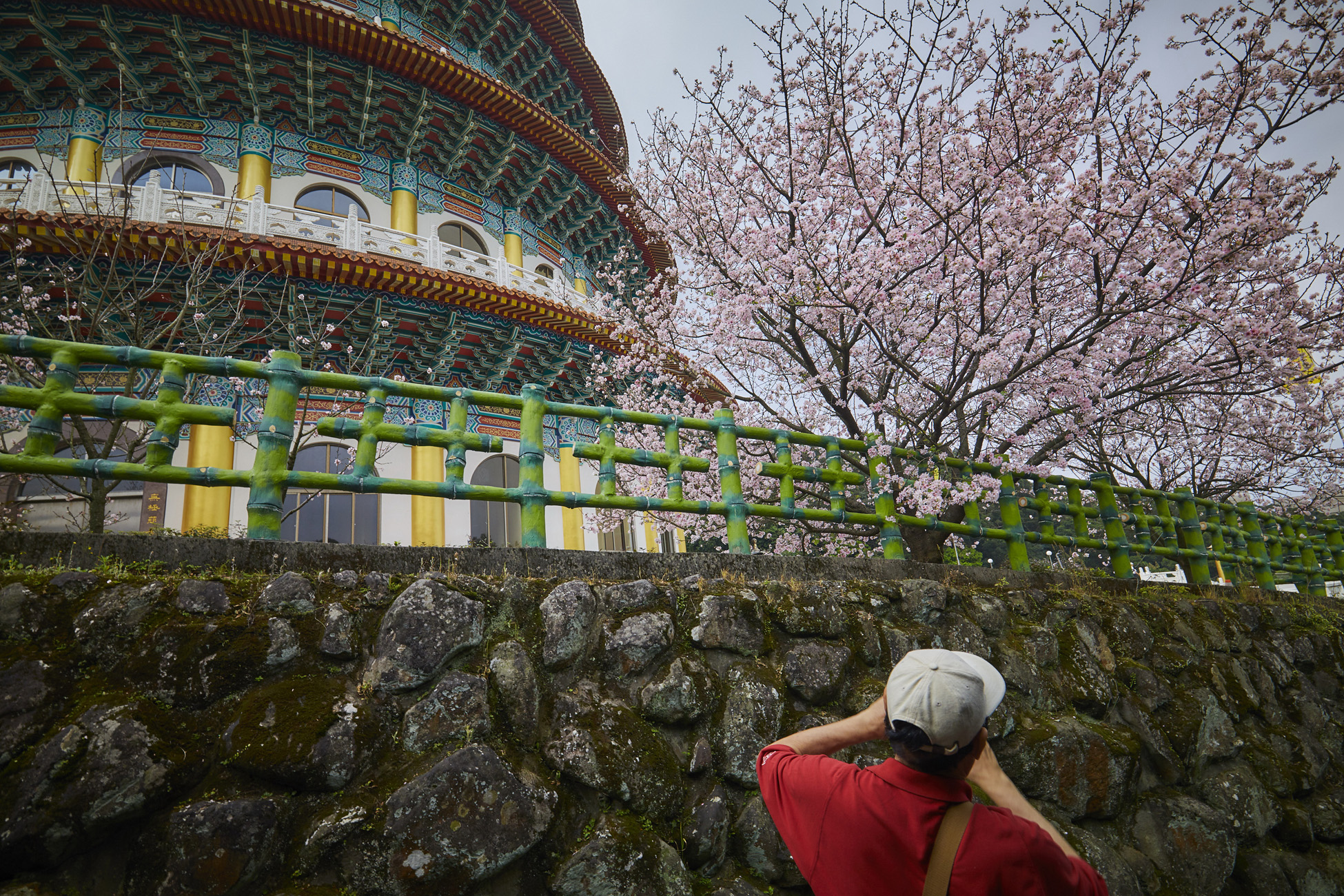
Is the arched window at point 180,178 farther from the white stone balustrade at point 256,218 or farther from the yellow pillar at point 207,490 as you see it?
the yellow pillar at point 207,490

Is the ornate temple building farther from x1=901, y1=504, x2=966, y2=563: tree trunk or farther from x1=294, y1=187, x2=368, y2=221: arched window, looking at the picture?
x1=901, y1=504, x2=966, y2=563: tree trunk

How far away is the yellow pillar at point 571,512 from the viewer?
12547 millimetres

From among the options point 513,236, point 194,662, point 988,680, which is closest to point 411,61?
point 513,236

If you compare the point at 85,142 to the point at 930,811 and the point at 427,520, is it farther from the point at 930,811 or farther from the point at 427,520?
the point at 930,811

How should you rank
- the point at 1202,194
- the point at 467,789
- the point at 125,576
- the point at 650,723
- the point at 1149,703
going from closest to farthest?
the point at 467,789 < the point at 125,576 < the point at 650,723 < the point at 1149,703 < the point at 1202,194

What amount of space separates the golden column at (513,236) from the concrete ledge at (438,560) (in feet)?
37.7

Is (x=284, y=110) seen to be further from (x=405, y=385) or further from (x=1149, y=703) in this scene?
(x=1149, y=703)

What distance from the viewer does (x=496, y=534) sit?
1201 centimetres

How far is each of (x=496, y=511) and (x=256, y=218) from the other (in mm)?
5856

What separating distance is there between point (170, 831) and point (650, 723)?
1954mm

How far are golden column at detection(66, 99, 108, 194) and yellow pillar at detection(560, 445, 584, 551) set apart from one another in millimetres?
8842

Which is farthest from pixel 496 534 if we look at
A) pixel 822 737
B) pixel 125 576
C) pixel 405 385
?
pixel 822 737

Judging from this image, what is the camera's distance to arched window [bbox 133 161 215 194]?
11680mm

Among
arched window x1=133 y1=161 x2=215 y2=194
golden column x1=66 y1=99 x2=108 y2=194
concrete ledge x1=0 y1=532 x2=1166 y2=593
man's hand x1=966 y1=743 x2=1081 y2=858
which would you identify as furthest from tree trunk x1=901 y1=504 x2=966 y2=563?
golden column x1=66 y1=99 x2=108 y2=194
